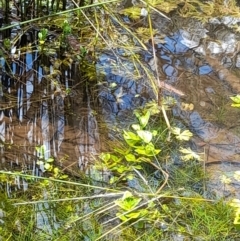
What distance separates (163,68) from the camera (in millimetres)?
3115

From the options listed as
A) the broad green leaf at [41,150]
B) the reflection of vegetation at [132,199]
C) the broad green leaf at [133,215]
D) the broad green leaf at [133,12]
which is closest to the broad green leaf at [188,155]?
the reflection of vegetation at [132,199]

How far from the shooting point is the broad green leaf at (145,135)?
2371 millimetres

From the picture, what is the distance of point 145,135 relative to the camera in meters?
2.38

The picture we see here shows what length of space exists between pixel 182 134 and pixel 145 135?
238 mm

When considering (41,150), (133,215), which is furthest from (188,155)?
(41,150)

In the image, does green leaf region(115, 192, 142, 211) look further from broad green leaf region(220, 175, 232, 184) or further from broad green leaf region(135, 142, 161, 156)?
broad green leaf region(220, 175, 232, 184)

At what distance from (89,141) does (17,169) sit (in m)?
0.39

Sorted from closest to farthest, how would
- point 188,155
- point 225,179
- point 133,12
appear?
1. point 225,179
2. point 188,155
3. point 133,12

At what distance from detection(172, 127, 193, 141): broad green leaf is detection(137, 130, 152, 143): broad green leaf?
7.9 inches

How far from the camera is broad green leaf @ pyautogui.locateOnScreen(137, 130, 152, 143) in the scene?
93.4 inches

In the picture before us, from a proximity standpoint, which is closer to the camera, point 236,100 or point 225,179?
point 225,179

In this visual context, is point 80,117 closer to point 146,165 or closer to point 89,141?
point 89,141

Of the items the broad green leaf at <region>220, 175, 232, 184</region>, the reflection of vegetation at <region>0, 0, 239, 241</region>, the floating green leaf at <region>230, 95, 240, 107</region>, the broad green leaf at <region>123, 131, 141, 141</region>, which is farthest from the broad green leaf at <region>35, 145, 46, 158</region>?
the floating green leaf at <region>230, 95, 240, 107</region>

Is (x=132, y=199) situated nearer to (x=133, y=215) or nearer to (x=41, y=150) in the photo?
(x=133, y=215)
